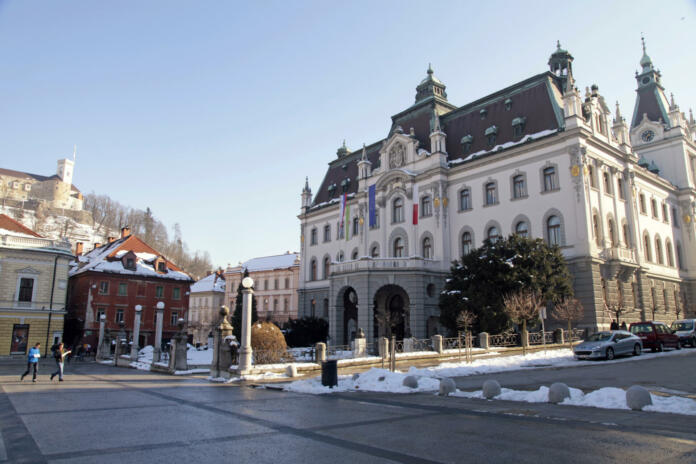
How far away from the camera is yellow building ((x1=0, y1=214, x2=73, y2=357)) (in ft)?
138

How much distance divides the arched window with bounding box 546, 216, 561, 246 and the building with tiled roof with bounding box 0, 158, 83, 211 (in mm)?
126588

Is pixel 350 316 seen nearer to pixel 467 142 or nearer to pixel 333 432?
pixel 467 142

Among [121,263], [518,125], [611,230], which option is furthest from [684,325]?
[121,263]

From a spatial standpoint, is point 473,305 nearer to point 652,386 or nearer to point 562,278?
point 562,278

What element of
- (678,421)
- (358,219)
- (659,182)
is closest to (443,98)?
(358,219)

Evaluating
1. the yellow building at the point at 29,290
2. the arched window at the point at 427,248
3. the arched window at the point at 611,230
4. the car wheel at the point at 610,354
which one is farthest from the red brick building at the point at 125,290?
the car wheel at the point at 610,354

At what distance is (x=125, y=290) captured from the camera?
54031 mm

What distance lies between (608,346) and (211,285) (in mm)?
75760

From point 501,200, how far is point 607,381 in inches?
957

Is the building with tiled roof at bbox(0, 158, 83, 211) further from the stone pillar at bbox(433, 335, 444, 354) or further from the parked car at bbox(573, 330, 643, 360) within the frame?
the parked car at bbox(573, 330, 643, 360)

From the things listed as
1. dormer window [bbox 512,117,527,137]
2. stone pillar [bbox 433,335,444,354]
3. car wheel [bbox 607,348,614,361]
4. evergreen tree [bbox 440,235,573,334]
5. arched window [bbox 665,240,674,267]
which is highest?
dormer window [bbox 512,117,527,137]

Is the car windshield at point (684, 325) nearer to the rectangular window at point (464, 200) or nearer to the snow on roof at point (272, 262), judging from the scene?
the rectangular window at point (464, 200)

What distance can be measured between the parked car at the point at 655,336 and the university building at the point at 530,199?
13.9 feet

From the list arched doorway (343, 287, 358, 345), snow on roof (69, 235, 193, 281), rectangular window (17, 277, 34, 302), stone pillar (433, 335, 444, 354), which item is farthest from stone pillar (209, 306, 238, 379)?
snow on roof (69, 235, 193, 281)
